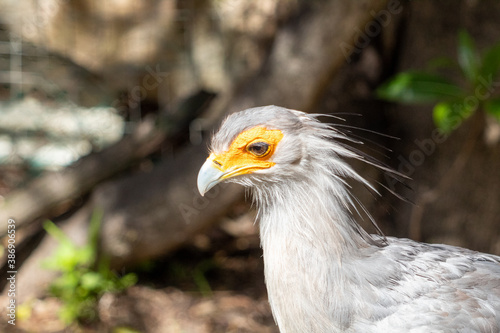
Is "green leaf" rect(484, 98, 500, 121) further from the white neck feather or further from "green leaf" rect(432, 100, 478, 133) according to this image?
the white neck feather

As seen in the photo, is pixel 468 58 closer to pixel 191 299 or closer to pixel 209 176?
pixel 209 176

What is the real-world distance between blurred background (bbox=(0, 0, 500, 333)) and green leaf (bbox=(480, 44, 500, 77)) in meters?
0.01

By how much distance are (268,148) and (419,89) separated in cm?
227

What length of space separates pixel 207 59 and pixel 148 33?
1.00 m

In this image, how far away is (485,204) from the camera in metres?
4.85

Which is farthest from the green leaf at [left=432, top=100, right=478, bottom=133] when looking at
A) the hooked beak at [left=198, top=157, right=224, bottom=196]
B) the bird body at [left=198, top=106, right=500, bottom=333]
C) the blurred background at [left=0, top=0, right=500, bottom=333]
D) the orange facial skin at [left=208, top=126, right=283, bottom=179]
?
the hooked beak at [left=198, top=157, right=224, bottom=196]

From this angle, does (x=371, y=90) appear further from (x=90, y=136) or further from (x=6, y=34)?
(x=6, y=34)

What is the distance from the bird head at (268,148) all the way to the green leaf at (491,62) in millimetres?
2245

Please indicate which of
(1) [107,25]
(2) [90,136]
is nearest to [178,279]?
(2) [90,136]

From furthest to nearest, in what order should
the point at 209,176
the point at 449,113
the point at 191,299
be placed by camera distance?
the point at 191,299
the point at 449,113
the point at 209,176

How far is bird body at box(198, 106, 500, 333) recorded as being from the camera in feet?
7.81

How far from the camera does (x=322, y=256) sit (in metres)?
2.44

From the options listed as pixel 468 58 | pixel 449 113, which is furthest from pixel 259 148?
pixel 468 58

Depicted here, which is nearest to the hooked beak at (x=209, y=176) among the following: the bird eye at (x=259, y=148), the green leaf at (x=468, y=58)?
the bird eye at (x=259, y=148)
